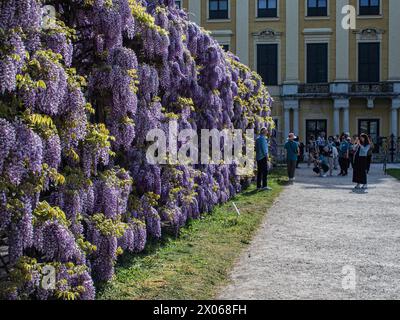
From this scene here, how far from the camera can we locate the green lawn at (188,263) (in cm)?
636

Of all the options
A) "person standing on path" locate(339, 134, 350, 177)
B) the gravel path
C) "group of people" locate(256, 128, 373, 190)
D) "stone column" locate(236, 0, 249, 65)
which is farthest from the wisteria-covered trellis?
"stone column" locate(236, 0, 249, 65)

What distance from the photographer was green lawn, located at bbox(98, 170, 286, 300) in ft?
20.9

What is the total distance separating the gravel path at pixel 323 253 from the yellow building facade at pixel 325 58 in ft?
82.3

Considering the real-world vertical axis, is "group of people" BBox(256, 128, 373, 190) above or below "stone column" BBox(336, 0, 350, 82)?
below

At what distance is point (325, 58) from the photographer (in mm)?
39344

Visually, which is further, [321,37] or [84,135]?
[321,37]

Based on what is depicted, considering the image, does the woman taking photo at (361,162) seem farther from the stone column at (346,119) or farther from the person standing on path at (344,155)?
the stone column at (346,119)

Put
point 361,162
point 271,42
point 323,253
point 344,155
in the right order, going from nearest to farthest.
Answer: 1. point 323,253
2. point 361,162
3. point 344,155
4. point 271,42

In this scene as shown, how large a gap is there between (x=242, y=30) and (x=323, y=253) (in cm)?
3340

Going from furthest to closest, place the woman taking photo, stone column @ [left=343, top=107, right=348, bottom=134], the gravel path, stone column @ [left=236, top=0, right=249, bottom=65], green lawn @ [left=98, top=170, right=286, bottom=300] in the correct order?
1. stone column @ [left=236, top=0, right=249, bottom=65]
2. stone column @ [left=343, top=107, right=348, bottom=134]
3. the woman taking photo
4. the gravel path
5. green lawn @ [left=98, top=170, right=286, bottom=300]

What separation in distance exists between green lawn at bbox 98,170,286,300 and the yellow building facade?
28.7m
